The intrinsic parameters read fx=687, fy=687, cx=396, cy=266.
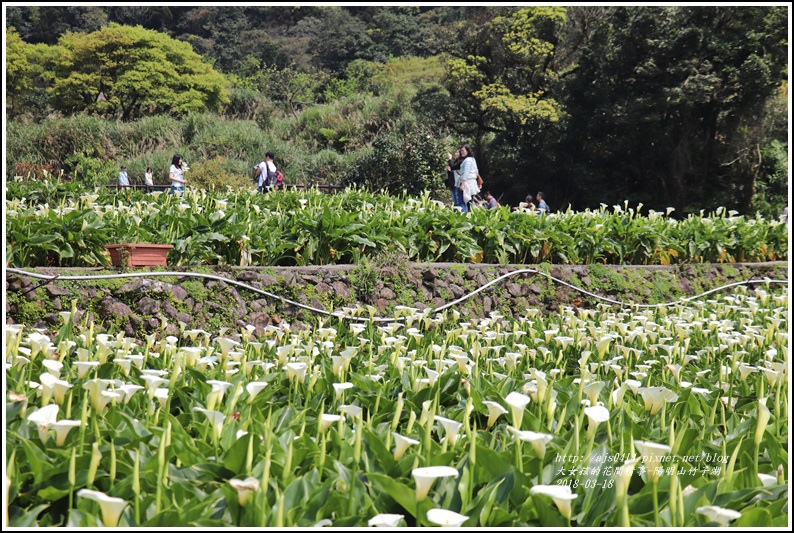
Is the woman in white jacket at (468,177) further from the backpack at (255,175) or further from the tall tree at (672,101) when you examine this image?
the tall tree at (672,101)

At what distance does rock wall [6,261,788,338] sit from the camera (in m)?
3.76

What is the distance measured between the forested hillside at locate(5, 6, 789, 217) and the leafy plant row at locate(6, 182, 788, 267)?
9.77m

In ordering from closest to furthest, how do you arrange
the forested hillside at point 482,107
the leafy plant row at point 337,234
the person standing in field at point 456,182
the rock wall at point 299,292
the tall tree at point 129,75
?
the rock wall at point 299,292, the leafy plant row at point 337,234, the person standing in field at point 456,182, the forested hillside at point 482,107, the tall tree at point 129,75

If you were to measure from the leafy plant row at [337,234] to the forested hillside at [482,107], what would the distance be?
385 inches


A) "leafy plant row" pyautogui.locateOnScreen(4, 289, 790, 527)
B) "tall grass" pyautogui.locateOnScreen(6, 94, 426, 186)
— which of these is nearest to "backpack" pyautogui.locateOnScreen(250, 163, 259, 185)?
"tall grass" pyautogui.locateOnScreen(6, 94, 426, 186)

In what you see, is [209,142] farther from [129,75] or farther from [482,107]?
[482,107]

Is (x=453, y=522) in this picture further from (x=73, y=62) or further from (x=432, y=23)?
(x=432, y=23)

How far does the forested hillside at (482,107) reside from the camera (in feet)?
56.6

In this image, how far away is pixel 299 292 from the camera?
4.59m

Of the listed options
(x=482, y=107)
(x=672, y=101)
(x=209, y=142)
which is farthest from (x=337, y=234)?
(x=209, y=142)

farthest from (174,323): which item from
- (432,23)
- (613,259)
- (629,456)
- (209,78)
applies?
(432,23)

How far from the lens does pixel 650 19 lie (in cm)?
1745

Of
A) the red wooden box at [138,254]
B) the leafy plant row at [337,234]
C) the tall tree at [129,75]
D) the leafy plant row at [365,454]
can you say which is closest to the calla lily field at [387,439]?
the leafy plant row at [365,454]

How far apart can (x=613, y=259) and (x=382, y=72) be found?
26125 mm
